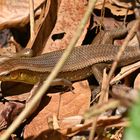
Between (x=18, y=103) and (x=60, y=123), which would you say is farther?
(x=18, y=103)

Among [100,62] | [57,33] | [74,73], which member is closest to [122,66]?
[100,62]

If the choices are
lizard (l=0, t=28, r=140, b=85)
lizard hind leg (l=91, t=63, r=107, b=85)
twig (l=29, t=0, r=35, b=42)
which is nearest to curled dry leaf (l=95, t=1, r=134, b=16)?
lizard (l=0, t=28, r=140, b=85)

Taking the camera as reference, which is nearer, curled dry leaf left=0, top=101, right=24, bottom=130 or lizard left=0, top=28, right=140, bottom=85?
curled dry leaf left=0, top=101, right=24, bottom=130

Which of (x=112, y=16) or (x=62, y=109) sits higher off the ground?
(x=112, y=16)

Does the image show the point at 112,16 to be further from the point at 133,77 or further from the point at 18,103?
the point at 18,103

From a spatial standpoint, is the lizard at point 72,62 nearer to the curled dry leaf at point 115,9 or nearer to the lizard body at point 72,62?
the lizard body at point 72,62

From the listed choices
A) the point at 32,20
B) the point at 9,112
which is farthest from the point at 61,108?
the point at 32,20

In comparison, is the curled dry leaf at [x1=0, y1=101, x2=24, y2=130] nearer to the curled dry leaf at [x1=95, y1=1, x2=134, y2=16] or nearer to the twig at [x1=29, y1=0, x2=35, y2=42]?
the twig at [x1=29, y1=0, x2=35, y2=42]

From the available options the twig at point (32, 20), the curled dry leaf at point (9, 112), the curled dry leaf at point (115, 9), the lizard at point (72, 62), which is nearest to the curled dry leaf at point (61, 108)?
the curled dry leaf at point (9, 112)

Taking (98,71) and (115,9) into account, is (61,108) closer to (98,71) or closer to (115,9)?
(98,71)

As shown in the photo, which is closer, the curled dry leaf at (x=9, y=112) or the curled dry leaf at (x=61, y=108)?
the curled dry leaf at (x=61, y=108)

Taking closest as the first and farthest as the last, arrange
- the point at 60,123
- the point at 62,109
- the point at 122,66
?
the point at 60,123
the point at 62,109
the point at 122,66
